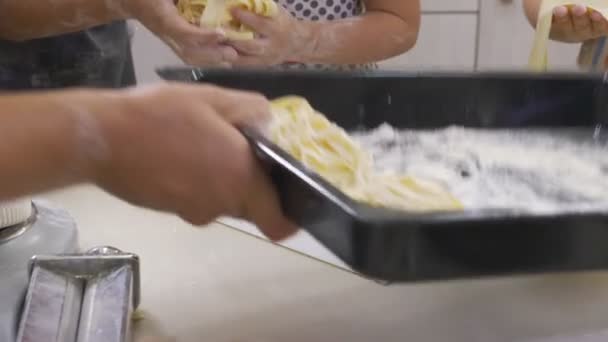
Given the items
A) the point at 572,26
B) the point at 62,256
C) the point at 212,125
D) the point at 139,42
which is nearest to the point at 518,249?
the point at 212,125

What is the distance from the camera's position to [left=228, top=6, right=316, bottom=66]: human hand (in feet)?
2.54

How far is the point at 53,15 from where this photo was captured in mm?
823

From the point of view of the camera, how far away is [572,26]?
3.01 ft

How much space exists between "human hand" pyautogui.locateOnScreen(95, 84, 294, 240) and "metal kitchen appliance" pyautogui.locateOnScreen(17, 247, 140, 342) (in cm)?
8

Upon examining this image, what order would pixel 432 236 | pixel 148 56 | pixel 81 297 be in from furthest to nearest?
1. pixel 148 56
2. pixel 81 297
3. pixel 432 236

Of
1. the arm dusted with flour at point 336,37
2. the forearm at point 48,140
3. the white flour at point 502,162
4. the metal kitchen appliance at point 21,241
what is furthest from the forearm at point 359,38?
the forearm at point 48,140

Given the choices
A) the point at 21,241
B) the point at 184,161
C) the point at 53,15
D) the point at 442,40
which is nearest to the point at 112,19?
the point at 53,15

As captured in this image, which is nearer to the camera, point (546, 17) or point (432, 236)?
point (432, 236)

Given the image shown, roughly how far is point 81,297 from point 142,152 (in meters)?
0.14

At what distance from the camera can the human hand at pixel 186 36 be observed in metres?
0.74

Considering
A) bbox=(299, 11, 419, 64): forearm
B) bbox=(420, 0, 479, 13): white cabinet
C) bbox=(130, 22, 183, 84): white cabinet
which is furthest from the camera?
bbox=(420, 0, 479, 13): white cabinet

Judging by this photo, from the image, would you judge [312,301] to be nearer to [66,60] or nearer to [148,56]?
[66,60]

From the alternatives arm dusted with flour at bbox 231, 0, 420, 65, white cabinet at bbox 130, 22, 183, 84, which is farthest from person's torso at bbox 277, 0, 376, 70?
white cabinet at bbox 130, 22, 183, 84

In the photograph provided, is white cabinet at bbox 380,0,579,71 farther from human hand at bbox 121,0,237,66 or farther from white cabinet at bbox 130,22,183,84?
human hand at bbox 121,0,237,66
